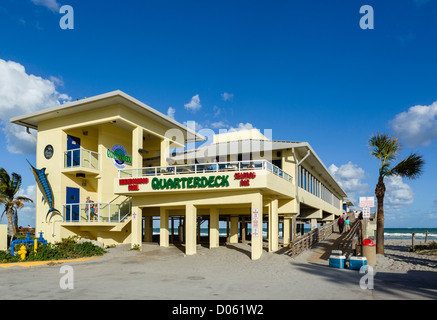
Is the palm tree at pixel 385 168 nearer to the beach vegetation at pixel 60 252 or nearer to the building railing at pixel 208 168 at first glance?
the building railing at pixel 208 168

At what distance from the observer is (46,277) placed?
45.0ft

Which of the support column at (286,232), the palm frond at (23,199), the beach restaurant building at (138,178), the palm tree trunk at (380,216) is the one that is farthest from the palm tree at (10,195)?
the palm tree trunk at (380,216)

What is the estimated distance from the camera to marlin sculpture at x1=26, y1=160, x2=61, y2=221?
23.9 m

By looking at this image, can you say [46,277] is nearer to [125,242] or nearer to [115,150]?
[125,242]

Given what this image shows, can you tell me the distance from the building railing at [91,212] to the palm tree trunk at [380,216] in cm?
1580

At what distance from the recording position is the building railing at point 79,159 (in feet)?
80.4

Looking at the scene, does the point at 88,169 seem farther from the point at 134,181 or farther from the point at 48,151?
the point at 134,181

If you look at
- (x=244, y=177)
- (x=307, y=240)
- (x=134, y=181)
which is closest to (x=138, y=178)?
(x=134, y=181)

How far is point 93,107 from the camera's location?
23859 mm

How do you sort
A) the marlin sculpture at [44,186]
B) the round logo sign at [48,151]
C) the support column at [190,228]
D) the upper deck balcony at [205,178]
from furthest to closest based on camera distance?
the round logo sign at [48,151] < the marlin sculpture at [44,186] < the support column at [190,228] < the upper deck balcony at [205,178]

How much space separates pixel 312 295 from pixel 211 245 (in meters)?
13.6

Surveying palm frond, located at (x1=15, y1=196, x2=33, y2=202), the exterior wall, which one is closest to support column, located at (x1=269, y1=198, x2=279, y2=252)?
the exterior wall

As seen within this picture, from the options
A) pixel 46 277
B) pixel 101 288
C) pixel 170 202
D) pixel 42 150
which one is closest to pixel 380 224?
pixel 170 202

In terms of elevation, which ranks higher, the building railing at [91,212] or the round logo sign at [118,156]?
the round logo sign at [118,156]
